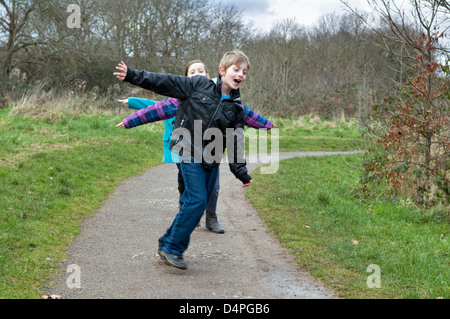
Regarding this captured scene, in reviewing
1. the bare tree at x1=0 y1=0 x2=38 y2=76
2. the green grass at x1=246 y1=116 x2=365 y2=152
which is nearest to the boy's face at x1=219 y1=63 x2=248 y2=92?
the green grass at x1=246 y1=116 x2=365 y2=152

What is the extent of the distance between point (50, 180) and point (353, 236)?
4826 mm

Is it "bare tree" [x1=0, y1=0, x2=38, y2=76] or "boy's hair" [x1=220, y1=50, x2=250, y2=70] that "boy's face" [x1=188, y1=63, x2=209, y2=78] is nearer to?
"boy's hair" [x1=220, y1=50, x2=250, y2=70]

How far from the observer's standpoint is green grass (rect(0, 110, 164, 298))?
4488 millimetres

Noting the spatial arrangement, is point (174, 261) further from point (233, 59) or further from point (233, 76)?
Result: point (233, 59)

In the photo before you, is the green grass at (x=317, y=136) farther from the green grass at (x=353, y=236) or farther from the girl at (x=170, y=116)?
the girl at (x=170, y=116)

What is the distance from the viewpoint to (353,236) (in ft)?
18.9

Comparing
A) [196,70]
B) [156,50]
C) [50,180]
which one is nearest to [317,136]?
[156,50]

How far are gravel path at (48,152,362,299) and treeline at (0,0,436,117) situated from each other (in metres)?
15.2

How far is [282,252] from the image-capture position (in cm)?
505

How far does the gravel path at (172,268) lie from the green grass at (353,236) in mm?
232

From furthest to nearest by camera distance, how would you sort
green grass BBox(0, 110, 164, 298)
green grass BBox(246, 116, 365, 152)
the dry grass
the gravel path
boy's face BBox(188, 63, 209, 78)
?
green grass BBox(246, 116, 365, 152)
the dry grass
boy's face BBox(188, 63, 209, 78)
green grass BBox(0, 110, 164, 298)
the gravel path

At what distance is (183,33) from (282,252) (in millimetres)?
26742
